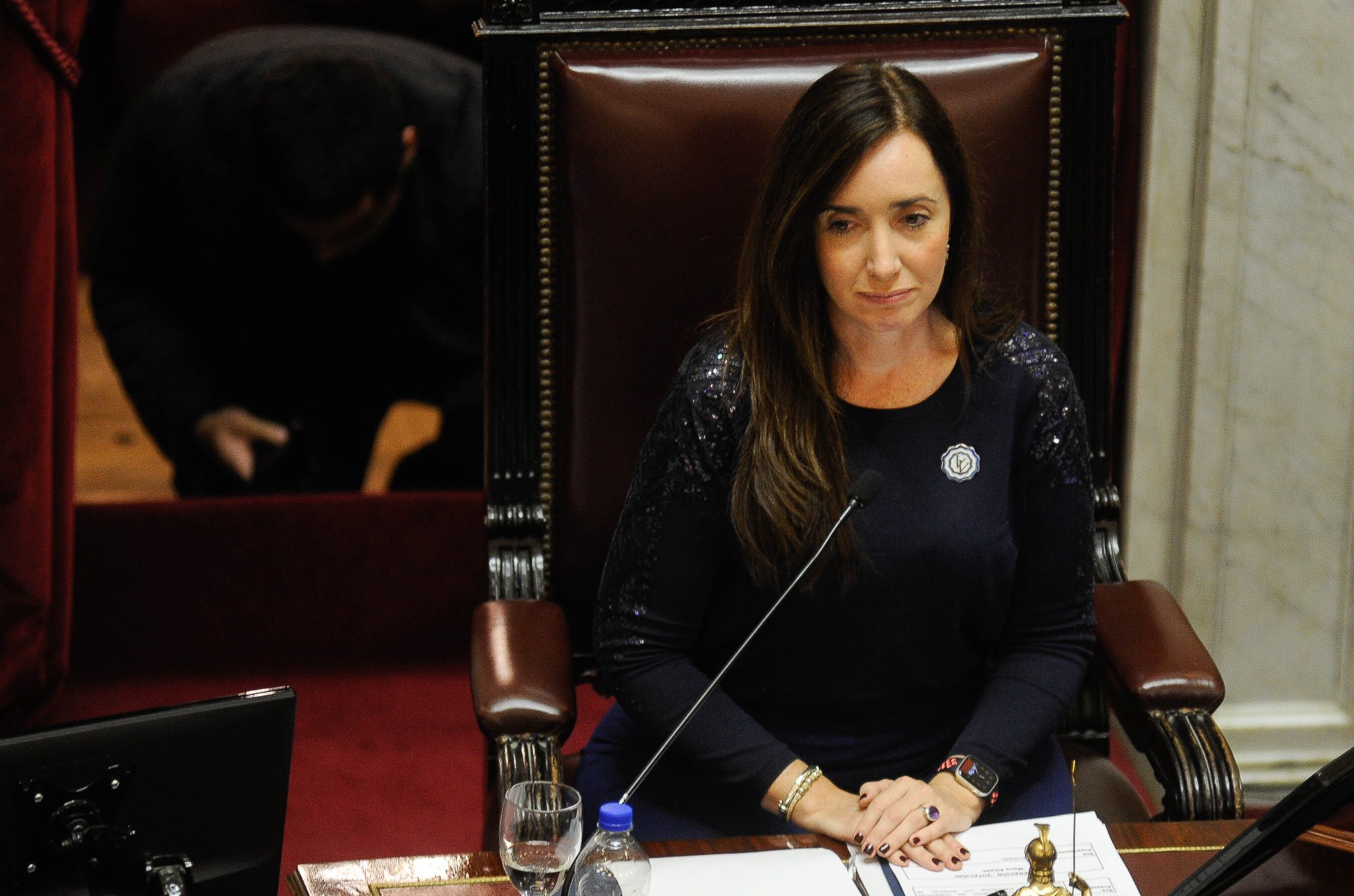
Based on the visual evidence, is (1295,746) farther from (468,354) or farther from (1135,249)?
(468,354)

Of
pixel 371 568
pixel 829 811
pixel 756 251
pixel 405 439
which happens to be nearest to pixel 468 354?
pixel 405 439

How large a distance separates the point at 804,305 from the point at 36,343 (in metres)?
1.23

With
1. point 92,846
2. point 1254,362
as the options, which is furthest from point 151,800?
point 1254,362

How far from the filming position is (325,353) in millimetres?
2957

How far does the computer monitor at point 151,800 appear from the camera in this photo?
931 millimetres

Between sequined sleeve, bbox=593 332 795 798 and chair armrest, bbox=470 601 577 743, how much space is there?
64 mm

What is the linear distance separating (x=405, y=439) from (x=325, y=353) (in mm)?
227

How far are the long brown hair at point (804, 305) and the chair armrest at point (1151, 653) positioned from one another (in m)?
0.33

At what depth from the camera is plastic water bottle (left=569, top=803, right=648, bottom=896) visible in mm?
1190

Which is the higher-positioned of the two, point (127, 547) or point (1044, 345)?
point (1044, 345)

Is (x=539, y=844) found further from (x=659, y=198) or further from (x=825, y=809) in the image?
(x=659, y=198)

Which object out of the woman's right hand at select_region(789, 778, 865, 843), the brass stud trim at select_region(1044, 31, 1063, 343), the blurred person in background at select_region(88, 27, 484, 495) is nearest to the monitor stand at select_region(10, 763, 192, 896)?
the woman's right hand at select_region(789, 778, 865, 843)

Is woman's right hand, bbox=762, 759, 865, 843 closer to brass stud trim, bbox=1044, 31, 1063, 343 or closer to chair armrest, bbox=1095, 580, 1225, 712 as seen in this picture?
chair armrest, bbox=1095, 580, 1225, 712

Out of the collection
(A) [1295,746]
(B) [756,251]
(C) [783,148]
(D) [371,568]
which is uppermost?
(C) [783,148]
